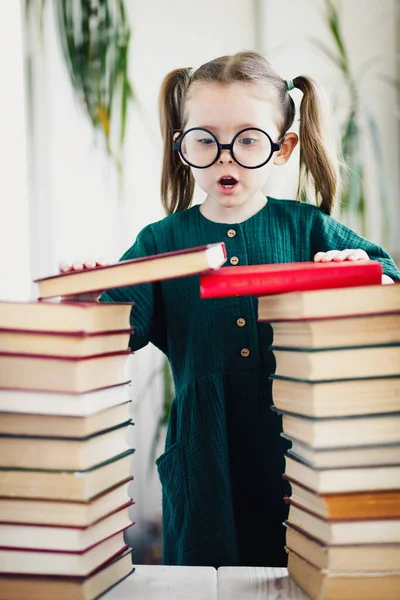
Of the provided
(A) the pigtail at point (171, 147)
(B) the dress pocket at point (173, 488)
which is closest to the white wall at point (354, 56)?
(A) the pigtail at point (171, 147)

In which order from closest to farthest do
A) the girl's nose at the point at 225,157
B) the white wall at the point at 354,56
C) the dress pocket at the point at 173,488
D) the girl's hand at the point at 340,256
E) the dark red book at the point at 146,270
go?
the dark red book at the point at 146,270
the girl's hand at the point at 340,256
the girl's nose at the point at 225,157
the dress pocket at the point at 173,488
the white wall at the point at 354,56

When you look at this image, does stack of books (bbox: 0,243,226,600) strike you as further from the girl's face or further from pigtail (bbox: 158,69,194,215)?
pigtail (bbox: 158,69,194,215)

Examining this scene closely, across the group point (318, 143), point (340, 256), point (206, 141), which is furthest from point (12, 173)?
point (340, 256)

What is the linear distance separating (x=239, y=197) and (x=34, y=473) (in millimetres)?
554

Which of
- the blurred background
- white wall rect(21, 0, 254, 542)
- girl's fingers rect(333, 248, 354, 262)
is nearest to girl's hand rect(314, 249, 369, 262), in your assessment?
girl's fingers rect(333, 248, 354, 262)

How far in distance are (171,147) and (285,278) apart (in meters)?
0.63

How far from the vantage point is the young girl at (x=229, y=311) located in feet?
3.35

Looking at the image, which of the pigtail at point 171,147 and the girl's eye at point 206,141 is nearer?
the girl's eye at point 206,141

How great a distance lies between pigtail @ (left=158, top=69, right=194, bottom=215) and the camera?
117 cm

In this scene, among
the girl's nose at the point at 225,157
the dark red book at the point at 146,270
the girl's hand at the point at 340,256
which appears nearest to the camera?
the dark red book at the point at 146,270

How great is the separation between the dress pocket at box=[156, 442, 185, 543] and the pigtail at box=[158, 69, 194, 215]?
459 millimetres

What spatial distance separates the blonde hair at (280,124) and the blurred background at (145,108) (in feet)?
2.33

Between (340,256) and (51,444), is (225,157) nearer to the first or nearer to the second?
(340,256)

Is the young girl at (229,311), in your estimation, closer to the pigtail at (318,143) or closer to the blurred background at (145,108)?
the pigtail at (318,143)
